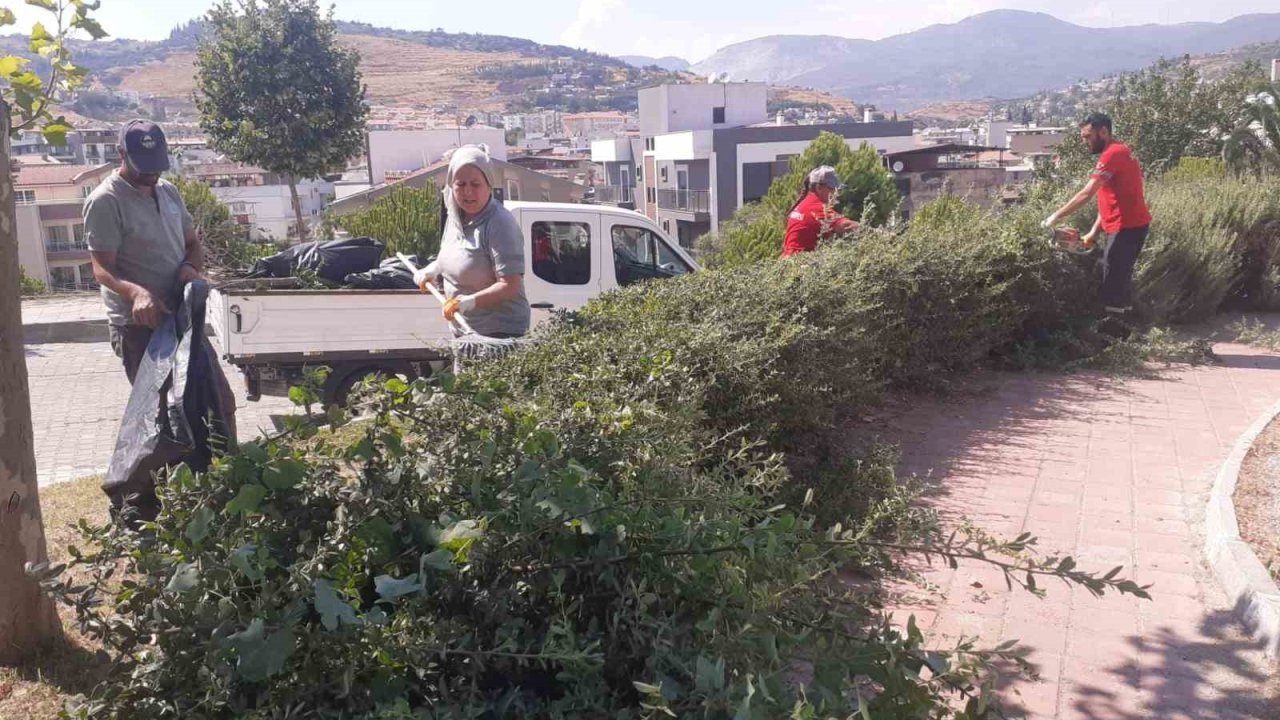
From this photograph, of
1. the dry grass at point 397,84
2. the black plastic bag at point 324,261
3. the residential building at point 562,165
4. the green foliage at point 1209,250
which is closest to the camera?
the green foliage at point 1209,250

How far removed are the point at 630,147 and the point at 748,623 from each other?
3234 inches

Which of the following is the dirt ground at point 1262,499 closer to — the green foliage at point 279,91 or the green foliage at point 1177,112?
the green foliage at point 1177,112

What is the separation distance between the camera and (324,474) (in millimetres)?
2084

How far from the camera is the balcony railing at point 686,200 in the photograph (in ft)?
213

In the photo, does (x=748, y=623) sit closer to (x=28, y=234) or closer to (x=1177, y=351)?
(x=1177, y=351)

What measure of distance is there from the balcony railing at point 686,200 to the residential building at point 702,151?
0.06m

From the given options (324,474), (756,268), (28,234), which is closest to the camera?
(324,474)

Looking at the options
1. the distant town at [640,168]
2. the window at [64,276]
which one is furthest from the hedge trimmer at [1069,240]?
the window at [64,276]

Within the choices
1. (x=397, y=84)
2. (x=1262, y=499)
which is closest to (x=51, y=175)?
(x=1262, y=499)

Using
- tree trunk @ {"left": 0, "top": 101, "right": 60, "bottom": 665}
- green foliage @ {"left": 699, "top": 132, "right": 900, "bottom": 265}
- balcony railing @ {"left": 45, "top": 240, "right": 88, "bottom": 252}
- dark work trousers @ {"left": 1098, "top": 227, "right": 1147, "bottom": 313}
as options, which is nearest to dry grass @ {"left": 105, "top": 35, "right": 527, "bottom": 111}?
balcony railing @ {"left": 45, "top": 240, "right": 88, "bottom": 252}

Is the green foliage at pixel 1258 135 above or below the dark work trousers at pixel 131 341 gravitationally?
above

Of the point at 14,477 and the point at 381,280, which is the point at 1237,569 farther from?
the point at 381,280

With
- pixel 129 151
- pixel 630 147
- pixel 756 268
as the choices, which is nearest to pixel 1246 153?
pixel 756 268

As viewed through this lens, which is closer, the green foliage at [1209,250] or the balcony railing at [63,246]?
the green foliage at [1209,250]
